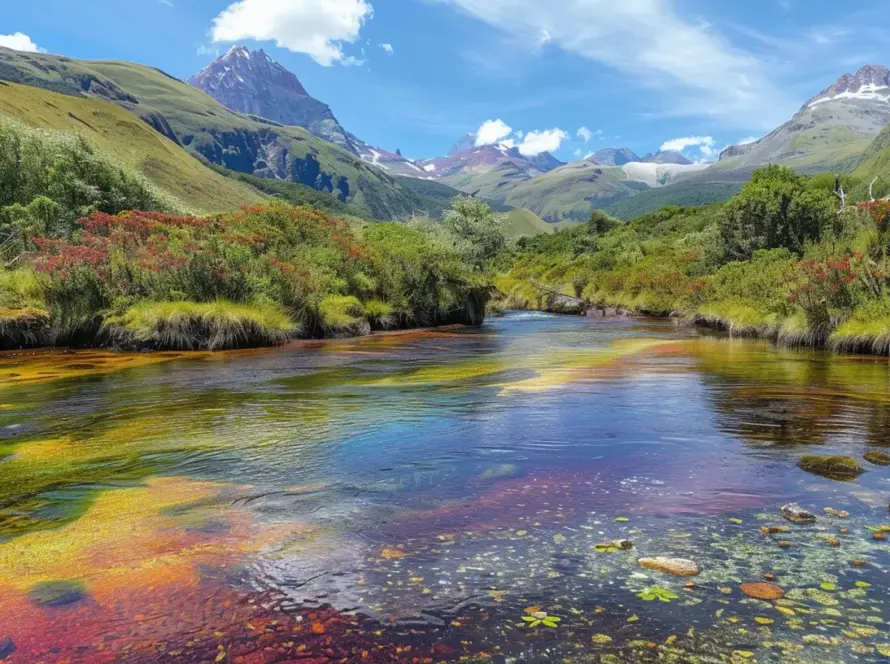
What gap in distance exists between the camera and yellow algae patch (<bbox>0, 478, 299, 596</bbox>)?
17.0 ft

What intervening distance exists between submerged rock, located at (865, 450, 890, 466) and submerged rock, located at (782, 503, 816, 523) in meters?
2.82

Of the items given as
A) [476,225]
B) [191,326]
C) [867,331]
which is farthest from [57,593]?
[476,225]

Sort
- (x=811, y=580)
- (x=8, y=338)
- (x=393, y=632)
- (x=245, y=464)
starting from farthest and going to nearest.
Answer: (x=8, y=338)
(x=245, y=464)
(x=811, y=580)
(x=393, y=632)

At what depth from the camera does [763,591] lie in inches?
189

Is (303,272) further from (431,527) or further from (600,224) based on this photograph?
(600,224)

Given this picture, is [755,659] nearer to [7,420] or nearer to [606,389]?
[606,389]

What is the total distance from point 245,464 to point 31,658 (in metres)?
4.58

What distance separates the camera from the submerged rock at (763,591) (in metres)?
4.72

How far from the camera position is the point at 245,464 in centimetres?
859

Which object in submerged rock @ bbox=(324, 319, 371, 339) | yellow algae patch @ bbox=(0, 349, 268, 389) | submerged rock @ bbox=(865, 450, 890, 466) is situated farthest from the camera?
submerged rock @ bbox=(324, 319, 371, 339)

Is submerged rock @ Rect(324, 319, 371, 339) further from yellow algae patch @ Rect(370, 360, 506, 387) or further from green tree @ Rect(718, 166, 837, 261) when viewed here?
green tree @ Rect(718, 166, 837, 261)

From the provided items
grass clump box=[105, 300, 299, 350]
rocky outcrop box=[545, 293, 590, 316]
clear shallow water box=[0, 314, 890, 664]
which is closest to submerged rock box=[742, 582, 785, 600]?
clear shallow water box=[0, 314, 890, 664]

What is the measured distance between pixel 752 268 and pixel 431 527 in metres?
37.9

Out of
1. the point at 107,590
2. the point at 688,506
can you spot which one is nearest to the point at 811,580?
the point at 688,506
